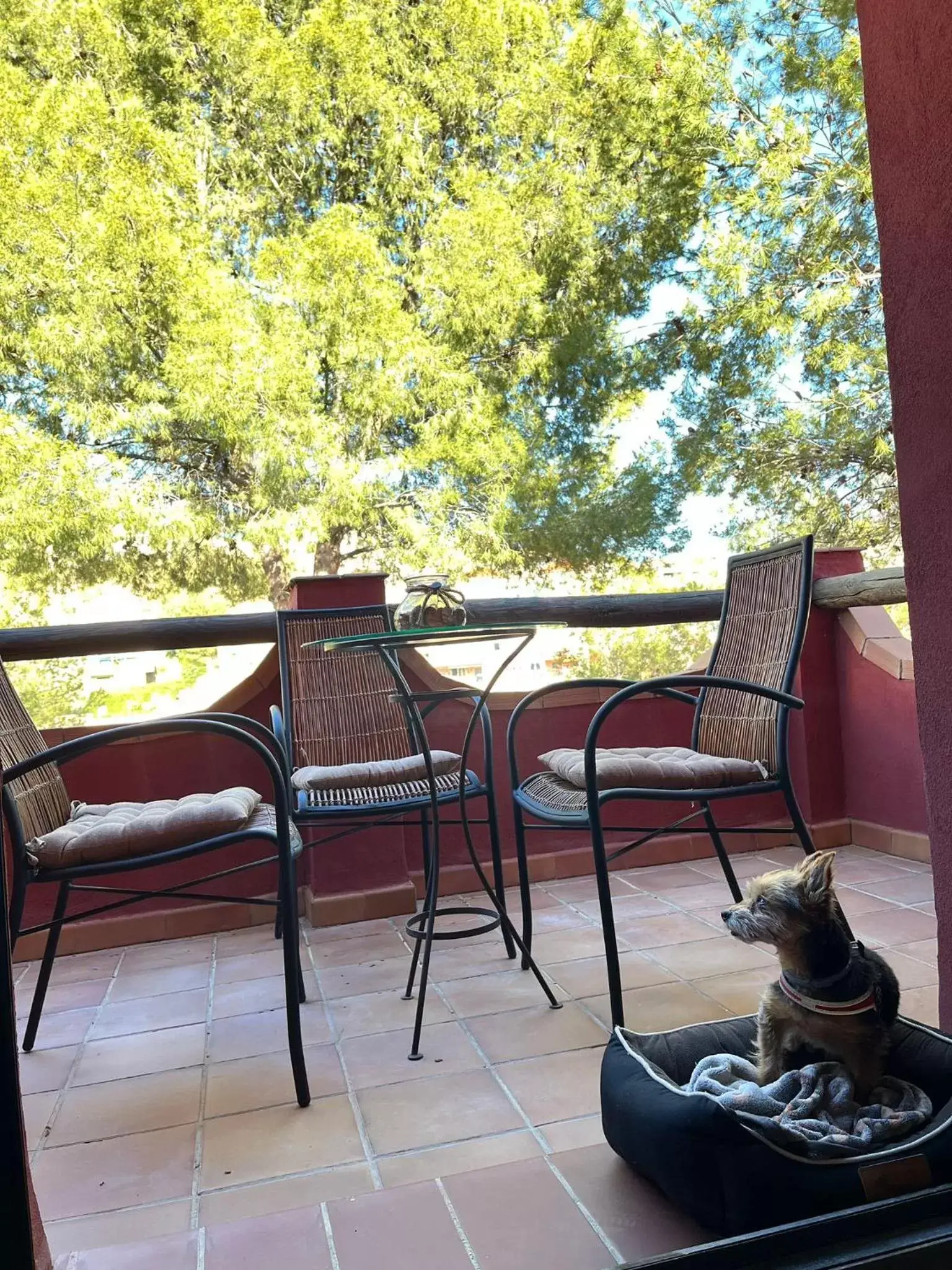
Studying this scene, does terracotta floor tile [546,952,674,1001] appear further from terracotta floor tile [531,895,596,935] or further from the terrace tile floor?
terracotta floor tile [531,895,596,935]

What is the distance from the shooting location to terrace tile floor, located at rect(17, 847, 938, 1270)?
1229 mm

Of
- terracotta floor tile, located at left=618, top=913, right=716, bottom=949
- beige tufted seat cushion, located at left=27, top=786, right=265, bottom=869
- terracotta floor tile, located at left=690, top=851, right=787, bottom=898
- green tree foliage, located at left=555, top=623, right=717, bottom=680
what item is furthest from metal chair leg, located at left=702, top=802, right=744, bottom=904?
green tree foliage, located at left=555, top=623, right=717, bottom=680

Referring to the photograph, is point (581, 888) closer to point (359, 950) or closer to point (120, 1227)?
point (359, 950)

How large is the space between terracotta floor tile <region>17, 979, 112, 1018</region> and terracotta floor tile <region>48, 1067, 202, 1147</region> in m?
0.49

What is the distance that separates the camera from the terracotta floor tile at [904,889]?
261 cm

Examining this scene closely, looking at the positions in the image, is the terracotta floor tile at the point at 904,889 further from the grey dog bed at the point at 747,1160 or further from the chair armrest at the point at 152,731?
the chair armrest at the point at 152,731

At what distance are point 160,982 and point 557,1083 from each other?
1198 mm

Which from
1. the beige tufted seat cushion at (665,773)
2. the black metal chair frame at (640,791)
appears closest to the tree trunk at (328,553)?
the black metal chair frame at (640,791)

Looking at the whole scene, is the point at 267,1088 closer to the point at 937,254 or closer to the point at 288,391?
the point at 937,254

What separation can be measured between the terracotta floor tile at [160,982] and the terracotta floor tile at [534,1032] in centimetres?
80

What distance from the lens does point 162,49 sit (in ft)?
43.8

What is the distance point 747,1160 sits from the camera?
3.68 ft

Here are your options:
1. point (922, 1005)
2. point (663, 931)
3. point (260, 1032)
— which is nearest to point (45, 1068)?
point (260, 1032)

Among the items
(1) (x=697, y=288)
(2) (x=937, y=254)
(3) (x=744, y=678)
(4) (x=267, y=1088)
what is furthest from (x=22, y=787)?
(1) (x=697, y=288)
